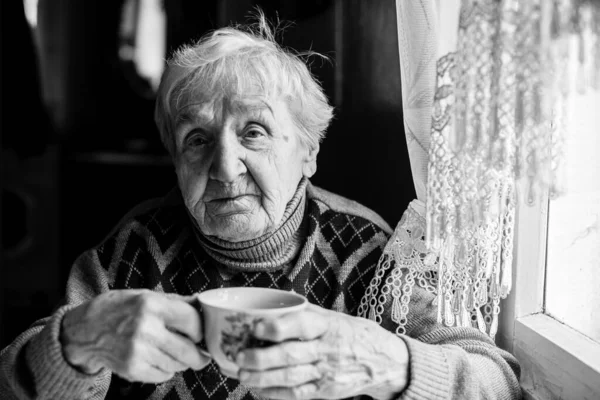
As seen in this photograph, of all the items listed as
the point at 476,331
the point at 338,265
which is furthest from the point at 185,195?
the point at 476,331

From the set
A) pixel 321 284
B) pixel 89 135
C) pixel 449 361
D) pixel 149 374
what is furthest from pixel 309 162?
pixel 89 135

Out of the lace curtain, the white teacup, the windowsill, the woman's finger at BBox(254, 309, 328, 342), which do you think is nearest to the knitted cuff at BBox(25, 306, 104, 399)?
the white teacup

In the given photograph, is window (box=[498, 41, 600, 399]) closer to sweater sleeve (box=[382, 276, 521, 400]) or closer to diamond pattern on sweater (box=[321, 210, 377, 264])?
sweater sleeve (box=[382, 276, 521, 400])

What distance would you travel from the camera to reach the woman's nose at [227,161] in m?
1.27

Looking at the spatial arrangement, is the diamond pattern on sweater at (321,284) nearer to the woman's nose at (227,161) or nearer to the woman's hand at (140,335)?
the woman's nose at (227,161)

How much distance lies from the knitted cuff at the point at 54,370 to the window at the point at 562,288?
75cm

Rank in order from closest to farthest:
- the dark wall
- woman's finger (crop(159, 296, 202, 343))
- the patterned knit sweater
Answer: woman's finger (crop(159, 296, 202, 343)), the patterned knit sweater, the dark wall

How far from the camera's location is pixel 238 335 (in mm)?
837

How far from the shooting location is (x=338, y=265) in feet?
4.61

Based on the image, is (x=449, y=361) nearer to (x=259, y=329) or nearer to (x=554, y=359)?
(x=554, y=359)

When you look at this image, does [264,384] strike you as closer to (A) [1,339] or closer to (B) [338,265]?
(B) [338,265]

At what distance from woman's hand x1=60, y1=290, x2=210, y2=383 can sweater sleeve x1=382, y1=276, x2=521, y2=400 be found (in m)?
0.34

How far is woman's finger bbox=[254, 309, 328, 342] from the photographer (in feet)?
2.74

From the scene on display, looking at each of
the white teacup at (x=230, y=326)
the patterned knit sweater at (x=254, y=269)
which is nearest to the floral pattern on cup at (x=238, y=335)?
the white teacup at (x=230, y=326)
